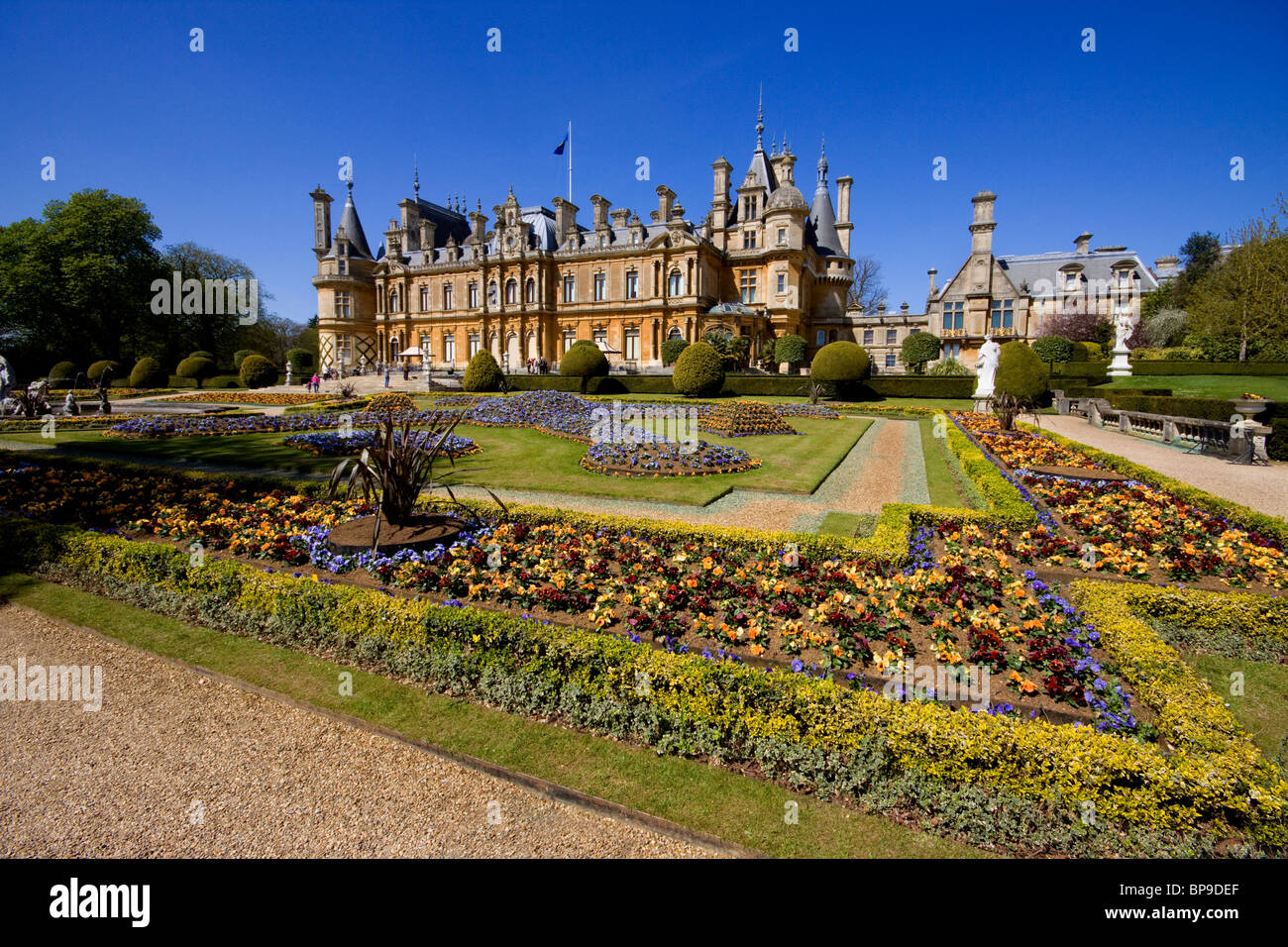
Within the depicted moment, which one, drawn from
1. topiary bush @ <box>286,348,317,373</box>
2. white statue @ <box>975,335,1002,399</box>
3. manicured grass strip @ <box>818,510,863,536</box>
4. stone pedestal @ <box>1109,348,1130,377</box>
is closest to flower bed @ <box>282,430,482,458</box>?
manicured grass strip @ <box>818,510,863,536</box>

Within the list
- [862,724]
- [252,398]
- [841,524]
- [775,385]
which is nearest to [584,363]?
[775,385]

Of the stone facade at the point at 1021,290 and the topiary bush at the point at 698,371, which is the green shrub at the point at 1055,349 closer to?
the stone facade at the point at 1021,290

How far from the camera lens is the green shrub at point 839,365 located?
96.6 feet

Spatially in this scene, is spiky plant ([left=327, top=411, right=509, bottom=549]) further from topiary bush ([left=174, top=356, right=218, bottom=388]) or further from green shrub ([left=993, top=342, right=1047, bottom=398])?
topiary bush ([left=174, top=356, right=218, bottom=388])

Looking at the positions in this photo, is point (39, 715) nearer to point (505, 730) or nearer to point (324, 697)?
point (324, 697)

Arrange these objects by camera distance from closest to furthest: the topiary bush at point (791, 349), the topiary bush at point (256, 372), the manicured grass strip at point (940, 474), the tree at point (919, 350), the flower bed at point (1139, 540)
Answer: the flower bed at point (1139, 540) → the manicured grass strip at point (940, 474) → the topiary bush at point (791, 349) → the tree at point (919, 350) → the topiary bush at point (256, 372)

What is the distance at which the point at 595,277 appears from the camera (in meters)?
45.9

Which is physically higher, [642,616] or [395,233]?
[395,233]

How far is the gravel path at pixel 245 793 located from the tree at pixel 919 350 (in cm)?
4233

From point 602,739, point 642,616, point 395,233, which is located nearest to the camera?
point 602,739

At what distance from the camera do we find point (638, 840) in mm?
3396

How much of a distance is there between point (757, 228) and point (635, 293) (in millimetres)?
9949

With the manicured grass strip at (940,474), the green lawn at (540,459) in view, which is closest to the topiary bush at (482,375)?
the green lawn at (540,459)
